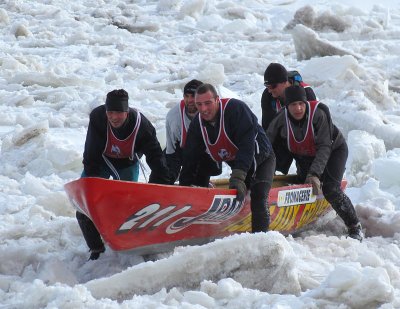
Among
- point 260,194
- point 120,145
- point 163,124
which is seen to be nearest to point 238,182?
point 260,194

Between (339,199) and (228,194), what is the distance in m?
1.24

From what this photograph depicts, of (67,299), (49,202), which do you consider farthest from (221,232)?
(67,299)

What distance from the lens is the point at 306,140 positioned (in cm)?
616

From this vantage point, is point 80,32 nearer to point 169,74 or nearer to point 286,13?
point 169,74

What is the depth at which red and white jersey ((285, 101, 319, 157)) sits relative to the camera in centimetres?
602

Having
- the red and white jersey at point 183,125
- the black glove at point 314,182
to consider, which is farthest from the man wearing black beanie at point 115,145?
the black glove at point 314,182

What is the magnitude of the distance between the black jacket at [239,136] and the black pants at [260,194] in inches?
3.2

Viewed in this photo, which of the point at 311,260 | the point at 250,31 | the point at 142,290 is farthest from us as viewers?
the point at 250,31

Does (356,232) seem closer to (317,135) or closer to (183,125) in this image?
(317,135)

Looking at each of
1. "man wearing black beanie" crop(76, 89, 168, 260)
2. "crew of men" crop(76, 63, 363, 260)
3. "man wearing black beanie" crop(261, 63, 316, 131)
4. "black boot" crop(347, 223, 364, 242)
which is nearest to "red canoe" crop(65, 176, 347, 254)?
"crew of men" crop(76, 63, 363, 260)

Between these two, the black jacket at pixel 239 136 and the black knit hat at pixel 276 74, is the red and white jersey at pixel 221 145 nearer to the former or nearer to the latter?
the black jacket at pixel 239 136

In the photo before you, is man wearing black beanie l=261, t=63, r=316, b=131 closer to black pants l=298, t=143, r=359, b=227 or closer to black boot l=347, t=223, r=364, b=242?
black pants l=298, t=143, r=359, b=227

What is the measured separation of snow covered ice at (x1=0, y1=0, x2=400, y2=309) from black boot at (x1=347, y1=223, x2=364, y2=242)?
0.07 meters

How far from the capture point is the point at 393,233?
6250 mm
